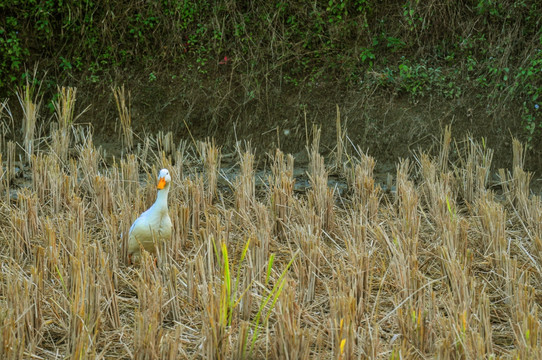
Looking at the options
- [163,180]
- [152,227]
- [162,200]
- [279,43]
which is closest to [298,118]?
[279,43]

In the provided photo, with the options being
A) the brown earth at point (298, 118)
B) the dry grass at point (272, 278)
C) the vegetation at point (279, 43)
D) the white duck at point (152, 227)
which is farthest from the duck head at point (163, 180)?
the vegetation at point (279, 43)

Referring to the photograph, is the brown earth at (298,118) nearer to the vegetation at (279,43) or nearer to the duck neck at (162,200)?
the vegetation at (279,43)

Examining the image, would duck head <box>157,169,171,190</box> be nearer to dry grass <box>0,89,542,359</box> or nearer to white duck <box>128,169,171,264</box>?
white duck <box>128,169,171,264</box>

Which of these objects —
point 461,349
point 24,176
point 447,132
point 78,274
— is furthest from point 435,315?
point 24,176

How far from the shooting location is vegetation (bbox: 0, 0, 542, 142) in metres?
7.05

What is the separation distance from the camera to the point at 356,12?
752cm

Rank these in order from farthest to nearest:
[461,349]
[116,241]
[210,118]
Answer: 1. [210,118]
2. [116,241]
3. [461,349]

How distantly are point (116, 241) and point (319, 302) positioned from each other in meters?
1.26

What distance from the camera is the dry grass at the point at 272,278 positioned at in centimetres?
302

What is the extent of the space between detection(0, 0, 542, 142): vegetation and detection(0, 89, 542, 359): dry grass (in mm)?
1571

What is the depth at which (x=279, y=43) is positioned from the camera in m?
7.44

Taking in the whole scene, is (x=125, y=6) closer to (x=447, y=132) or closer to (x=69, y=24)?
(x=69, y=24)

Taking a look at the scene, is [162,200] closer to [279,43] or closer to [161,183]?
[161,183]

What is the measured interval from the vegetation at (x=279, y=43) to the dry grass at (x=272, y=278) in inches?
61.8
